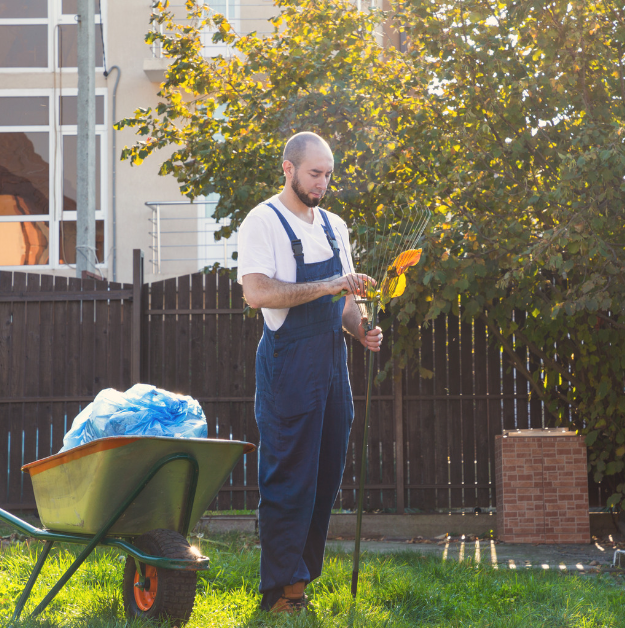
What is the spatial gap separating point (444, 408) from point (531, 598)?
128 inches

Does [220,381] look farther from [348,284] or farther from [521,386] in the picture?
[348,284]

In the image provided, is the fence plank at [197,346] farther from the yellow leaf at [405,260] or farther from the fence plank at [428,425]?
the yellow leaf at [405,260]

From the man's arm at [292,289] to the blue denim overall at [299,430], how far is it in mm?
151

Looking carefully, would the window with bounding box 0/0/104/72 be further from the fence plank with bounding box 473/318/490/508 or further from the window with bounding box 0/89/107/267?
the fence plank with bounding box 473/318/490/508

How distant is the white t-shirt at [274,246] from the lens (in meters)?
3.10

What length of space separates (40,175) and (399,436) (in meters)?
7.69

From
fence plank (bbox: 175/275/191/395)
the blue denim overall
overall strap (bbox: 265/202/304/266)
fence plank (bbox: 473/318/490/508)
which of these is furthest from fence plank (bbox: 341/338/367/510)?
overall strap (bbox: 265/202/304/266)

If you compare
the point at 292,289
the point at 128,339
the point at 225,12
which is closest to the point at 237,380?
the point at 128,339

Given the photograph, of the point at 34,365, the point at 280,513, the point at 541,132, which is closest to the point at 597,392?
the point at 541,132

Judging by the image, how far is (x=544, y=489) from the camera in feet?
19.4

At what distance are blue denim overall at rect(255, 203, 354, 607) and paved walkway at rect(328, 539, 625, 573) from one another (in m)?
1.81

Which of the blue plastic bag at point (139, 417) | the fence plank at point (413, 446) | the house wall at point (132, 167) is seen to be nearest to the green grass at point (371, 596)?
the blue plastic bag at point (139, 417)

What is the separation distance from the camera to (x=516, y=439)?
598 centimetres

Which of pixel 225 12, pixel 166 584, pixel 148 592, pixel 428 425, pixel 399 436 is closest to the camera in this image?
pixel 166 584
